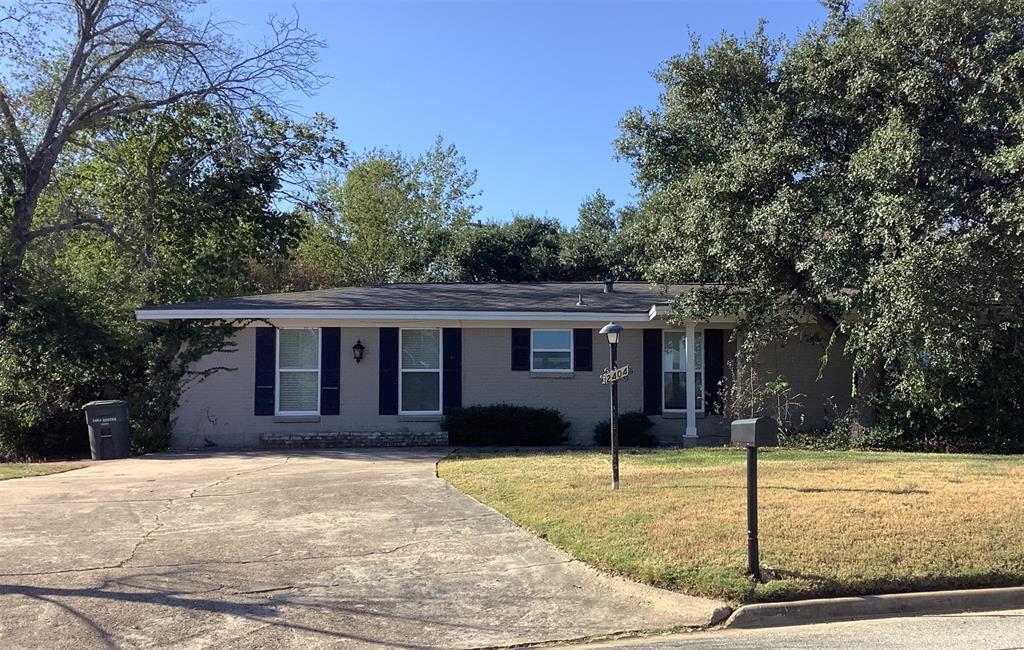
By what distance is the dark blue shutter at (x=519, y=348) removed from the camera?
15984 millimetres

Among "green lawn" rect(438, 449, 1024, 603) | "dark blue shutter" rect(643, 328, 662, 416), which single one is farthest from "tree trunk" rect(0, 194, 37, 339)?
"dark blue shutter" rect(643, 328, 662, 416)

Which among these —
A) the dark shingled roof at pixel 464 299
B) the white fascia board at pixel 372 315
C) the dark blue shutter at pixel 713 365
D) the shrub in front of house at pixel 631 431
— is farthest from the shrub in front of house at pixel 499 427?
the dark blue shutter at pixel 713 365

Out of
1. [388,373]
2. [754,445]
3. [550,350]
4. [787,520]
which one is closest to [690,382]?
[550,350]

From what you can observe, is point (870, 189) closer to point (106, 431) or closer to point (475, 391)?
point (475, 391)

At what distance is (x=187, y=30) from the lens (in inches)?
738

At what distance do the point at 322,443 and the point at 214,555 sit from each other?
8.74 meters

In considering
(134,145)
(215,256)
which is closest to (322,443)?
(215,256)

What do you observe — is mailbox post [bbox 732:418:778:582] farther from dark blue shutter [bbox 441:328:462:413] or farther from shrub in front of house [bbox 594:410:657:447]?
dark blue shutter [bbox 441:328:462:413]

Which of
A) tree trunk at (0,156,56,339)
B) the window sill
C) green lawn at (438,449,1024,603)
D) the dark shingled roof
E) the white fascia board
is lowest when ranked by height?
green lawn at (438,449,1024,603)

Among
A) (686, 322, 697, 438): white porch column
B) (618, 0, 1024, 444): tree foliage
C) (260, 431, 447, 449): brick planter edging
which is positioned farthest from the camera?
(260, 431, 447, 449): brick planter edging

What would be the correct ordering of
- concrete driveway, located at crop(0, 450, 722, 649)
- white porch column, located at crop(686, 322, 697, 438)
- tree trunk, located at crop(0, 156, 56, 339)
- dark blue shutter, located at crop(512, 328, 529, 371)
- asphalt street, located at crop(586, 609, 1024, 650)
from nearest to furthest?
asphalt street, located at crop(586, 609, 1024, 650)
concrete driveway, located at crop(0, 450, 722, 649)
white porch column, located at crop(686, 322, 697, 438)
tree trunk, located at crop(0, 156, 56, 339)
dark blue shutter, located at crop(512, 328, 529, 371)

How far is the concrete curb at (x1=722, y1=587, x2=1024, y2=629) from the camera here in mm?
5469

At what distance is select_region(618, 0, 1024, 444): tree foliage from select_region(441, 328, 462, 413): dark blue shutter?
4253mm

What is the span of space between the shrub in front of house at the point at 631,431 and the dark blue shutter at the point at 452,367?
2984 millimetres
